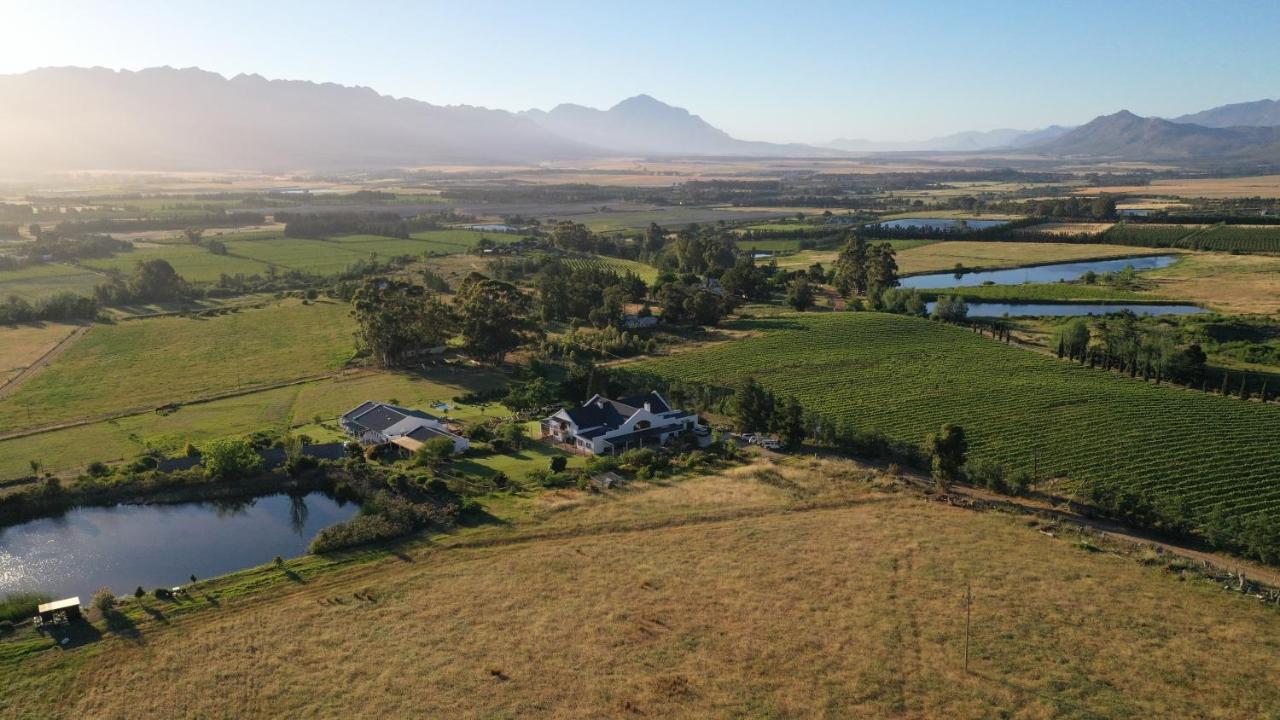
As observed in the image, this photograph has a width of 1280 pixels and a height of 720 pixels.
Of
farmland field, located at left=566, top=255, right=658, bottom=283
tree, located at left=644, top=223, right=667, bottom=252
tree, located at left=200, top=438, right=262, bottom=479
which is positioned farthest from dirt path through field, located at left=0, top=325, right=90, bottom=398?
tree, located at left=644, top=223, right=667, bottom=252

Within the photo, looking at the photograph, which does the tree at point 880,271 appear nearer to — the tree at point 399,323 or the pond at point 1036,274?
the pond at point 1036,274

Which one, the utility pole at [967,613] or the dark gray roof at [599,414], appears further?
the dark gray roof at [599,414]

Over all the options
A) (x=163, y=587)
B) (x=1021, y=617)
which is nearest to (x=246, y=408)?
(x=163, y=587)

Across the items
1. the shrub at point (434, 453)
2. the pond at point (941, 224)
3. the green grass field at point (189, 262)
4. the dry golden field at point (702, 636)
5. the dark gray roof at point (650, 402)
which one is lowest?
the dry golden field at point (702, 636)

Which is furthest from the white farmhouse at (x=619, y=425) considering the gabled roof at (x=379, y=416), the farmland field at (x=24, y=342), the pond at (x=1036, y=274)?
the pond at (x=1036, y=274)

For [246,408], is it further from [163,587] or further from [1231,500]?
[1231,500]

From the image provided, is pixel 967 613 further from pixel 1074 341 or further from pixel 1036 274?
pixel 1036 274

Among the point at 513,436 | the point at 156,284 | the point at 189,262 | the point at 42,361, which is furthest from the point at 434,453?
the point at 189,262
